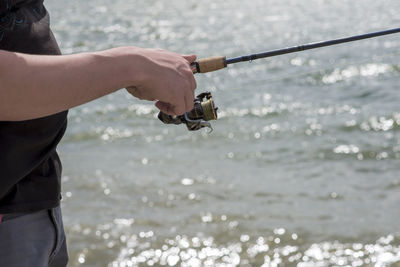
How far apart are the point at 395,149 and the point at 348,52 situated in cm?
501

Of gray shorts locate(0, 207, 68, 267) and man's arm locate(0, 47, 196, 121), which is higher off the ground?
man's arm locate(0, 47, 196, 121)

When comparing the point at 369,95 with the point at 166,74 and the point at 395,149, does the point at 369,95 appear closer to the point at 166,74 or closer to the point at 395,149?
the point at 395,149

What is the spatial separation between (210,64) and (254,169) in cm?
436

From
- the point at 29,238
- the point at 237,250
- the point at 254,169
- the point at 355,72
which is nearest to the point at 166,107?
the point at 29,238

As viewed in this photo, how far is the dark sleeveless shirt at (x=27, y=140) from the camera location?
164 centimetres

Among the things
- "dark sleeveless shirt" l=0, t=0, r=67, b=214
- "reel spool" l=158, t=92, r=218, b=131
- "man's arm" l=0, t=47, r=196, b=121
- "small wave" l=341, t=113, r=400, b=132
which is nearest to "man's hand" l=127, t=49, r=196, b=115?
"man's arm" l=0, t=47, r=196, b=121

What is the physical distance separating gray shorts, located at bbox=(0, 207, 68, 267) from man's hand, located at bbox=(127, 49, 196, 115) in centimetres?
49

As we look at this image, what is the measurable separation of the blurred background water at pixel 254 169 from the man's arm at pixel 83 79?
2.75 meters

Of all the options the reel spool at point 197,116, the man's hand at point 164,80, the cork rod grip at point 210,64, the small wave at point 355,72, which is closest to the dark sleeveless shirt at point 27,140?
the man's hand at point 164,80

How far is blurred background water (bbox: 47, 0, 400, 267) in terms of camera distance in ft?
14.6

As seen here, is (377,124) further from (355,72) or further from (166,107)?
(166,107)

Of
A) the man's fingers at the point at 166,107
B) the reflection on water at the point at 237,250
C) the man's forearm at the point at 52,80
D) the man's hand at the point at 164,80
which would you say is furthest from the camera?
the reflection on water at the point at 237,250

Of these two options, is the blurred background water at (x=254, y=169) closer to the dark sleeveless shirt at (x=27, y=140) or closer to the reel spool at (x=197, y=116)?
the reel spool at (x=197, y=116)

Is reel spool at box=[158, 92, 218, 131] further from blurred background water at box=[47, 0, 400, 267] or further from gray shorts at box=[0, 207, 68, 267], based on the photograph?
blurred background water at box=[47, 0, 400, 267]
